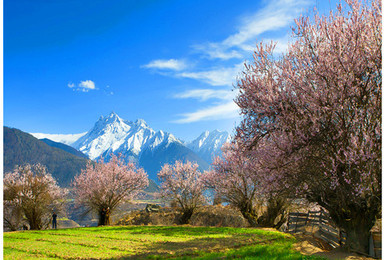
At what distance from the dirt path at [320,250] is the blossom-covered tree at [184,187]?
20066 mm

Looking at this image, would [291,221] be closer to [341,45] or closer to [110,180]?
[341,45]

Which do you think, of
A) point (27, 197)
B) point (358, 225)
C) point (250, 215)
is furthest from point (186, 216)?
point (358, 225)

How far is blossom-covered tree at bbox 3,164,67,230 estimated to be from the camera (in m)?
40.7

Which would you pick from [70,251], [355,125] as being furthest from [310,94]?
[70,251]

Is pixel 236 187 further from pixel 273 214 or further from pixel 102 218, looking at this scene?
pixel 102 218

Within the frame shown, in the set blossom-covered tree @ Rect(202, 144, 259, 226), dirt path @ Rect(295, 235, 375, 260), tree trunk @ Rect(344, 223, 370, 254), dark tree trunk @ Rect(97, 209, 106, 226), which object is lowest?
dark tree trunk @ Rect(97, 209, 106, 226)

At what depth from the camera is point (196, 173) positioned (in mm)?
43375

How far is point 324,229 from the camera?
21812 millimetres

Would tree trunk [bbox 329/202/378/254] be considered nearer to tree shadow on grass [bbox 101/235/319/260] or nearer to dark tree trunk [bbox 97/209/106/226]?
tree shadow on grass [bbox 101/235/319/260]

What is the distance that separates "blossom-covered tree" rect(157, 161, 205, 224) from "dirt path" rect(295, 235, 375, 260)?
2007 cm

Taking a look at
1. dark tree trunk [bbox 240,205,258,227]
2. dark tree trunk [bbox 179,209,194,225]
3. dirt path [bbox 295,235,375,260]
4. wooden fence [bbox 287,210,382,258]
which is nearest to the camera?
dirt path [bbox 295,235,375,260]

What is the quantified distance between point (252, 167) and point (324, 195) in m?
4.02

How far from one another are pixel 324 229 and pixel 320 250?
405 centimetres

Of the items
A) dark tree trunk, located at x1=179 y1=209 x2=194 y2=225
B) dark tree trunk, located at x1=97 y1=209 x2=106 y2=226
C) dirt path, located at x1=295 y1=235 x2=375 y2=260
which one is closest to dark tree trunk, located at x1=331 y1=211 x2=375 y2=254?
dirt path, located at x1=295 y1=235 x2=375 y2=260
